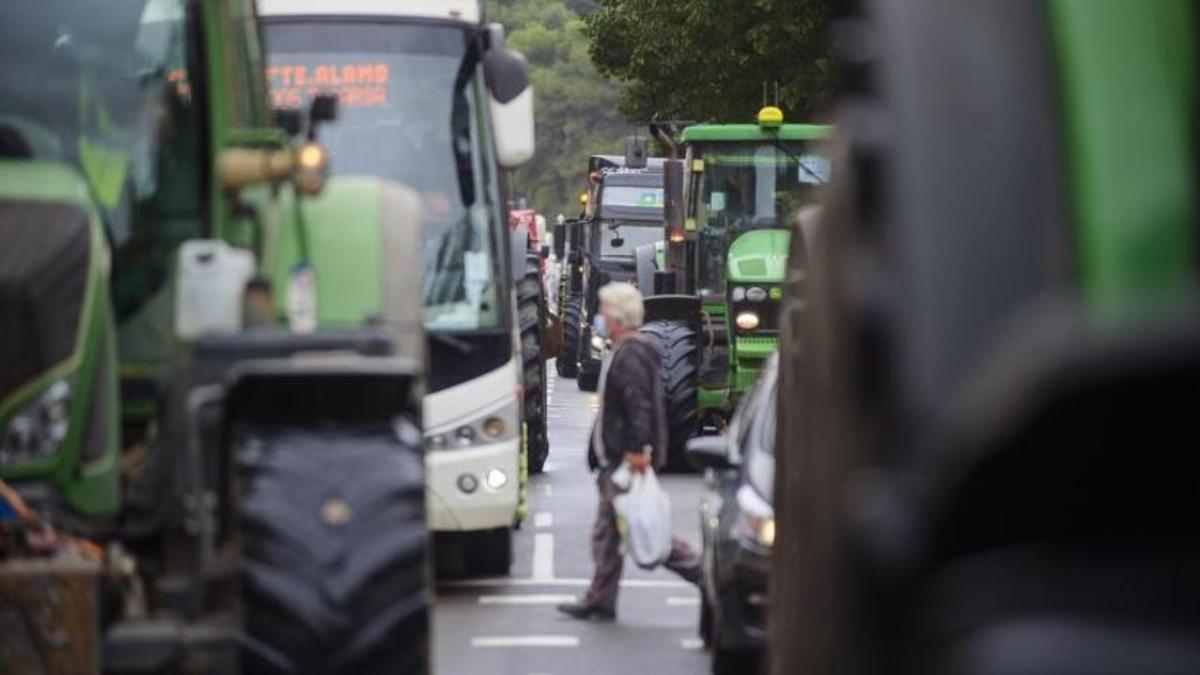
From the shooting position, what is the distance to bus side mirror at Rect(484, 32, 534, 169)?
46.3 feet

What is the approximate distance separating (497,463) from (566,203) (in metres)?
110

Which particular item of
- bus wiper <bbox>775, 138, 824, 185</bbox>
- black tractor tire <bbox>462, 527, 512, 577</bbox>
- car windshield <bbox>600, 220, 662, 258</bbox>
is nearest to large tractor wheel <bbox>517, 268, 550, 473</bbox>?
black tractor tire <bbox>462, 527, 512, 577</bbox>

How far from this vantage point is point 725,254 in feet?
80.2

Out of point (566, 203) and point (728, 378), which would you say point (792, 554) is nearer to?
point (728, 378)

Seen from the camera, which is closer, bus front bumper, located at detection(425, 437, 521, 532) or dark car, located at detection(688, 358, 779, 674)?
dark car, located at detection(688, 358, 779, 674)

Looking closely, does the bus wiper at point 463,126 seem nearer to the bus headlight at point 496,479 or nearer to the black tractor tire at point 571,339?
the bus headlight at point 496,479

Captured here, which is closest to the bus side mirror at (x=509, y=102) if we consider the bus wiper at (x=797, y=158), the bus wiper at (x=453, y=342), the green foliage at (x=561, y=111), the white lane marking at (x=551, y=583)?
the bus wiper at (x=453, y=342)

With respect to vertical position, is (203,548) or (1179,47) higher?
(1179,47)

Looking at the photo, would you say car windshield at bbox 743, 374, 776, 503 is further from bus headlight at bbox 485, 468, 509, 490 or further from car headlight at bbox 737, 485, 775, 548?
bus headlight at bbox 485, 468, 509, 490

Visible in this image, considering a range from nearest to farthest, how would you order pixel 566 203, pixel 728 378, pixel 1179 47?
pixel 1179 47 → pixel 728 378 → pixel 566 203

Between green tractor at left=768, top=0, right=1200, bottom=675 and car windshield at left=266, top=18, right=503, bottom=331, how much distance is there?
12045 millimetres

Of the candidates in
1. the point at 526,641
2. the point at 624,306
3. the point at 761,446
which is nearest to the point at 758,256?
the point at 624,306

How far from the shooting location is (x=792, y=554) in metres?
5.60

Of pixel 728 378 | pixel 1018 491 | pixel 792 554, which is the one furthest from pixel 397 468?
pixel 728 378
